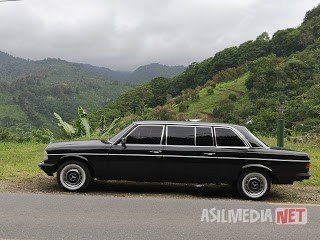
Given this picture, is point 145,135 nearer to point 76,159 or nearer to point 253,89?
point 76,159

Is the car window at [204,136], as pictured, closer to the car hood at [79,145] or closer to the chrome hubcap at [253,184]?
the chrome hubcap at [253,184]

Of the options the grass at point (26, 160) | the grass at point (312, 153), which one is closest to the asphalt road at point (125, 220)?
the grass at point (26, 160)

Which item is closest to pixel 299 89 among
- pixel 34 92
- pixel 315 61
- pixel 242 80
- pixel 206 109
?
pixel 315 61

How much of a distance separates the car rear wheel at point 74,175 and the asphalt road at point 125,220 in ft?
1.45

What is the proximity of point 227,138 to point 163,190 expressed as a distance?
189 centimetres

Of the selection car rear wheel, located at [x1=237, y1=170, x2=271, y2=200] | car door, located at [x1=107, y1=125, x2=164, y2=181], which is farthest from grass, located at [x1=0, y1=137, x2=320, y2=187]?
car door, located at [x1=107, y1=125, x2=164, y2=181]

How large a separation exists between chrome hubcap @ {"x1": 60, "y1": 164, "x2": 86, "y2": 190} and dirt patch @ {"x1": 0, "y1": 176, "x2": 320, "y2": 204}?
0.21m

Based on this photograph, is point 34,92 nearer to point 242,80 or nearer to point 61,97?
point 61,97

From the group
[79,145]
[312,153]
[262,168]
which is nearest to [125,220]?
[79,145]

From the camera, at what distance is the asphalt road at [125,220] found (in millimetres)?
6535

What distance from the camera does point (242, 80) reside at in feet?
224

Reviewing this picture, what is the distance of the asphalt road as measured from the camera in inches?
257

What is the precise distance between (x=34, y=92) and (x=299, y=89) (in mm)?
152267

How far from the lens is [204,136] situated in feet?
31.8
